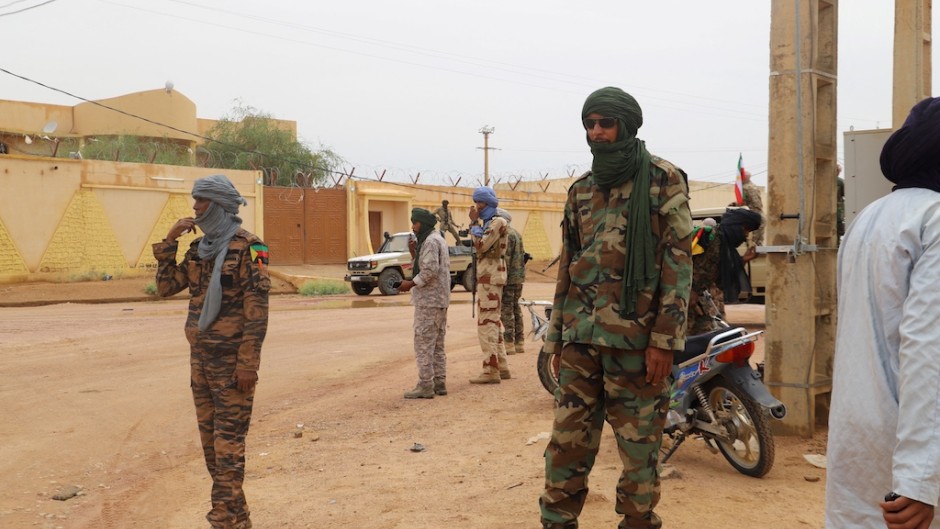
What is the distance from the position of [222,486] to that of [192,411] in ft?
11.8

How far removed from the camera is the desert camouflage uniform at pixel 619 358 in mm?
3438

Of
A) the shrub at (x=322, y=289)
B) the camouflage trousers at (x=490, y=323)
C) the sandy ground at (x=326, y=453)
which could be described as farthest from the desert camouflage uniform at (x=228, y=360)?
the shrub at (x=322, y=289)

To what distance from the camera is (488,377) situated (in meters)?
8.67

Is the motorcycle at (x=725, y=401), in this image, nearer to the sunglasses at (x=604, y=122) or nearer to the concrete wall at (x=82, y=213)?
the sunglasses at (x=604, y=122)

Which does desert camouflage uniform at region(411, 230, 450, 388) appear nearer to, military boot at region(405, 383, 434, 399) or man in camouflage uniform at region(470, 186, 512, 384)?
military boot at region(405, 383, 434, 399)

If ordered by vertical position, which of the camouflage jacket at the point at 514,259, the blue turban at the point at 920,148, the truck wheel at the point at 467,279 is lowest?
the truck wheel at the point at 467,279

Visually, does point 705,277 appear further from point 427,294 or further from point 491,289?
point 491,289

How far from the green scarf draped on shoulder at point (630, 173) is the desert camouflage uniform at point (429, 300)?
4546mm

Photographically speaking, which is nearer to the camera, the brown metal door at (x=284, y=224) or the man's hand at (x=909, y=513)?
the man's hand at (x=909, y=513)

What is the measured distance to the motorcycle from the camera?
16.6 ft

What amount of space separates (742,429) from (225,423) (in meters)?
2.98

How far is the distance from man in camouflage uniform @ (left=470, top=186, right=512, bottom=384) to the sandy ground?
0.26m

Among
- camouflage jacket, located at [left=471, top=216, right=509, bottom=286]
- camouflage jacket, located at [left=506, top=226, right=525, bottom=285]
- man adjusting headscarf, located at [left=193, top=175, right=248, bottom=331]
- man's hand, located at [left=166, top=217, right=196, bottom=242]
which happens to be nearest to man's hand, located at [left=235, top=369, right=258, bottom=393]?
man adjusting headscarf, located at [left=193, top=175, right=248, bottom=331]

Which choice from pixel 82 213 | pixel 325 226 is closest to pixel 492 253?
pixel 82 213
